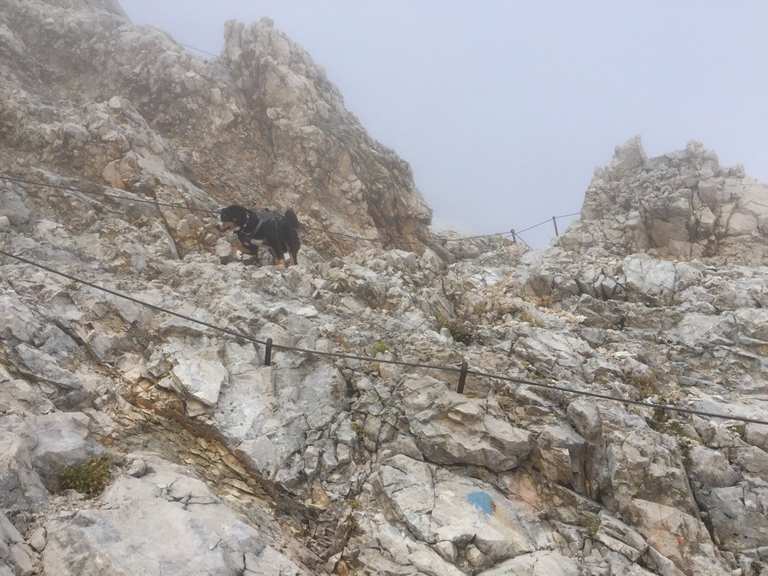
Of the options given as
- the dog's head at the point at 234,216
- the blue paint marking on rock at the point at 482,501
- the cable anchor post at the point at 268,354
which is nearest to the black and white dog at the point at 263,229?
the dog's head at the point at 234,216

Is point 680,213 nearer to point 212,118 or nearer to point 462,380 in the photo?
point 462,380

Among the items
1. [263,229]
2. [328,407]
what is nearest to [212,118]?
[263,229]

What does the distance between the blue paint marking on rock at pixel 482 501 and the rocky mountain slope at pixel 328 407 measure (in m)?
0.03

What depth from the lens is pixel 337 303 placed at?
12633 mm

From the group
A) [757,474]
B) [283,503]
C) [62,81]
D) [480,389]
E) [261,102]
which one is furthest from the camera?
[261,102]

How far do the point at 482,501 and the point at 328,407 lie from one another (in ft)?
10.2

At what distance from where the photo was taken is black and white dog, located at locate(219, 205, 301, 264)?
48.3 ft

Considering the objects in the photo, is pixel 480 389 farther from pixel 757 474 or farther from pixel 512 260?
pixel 512 260

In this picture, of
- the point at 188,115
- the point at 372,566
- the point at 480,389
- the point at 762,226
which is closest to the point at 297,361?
the point at 480,389

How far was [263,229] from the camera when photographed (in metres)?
14.8

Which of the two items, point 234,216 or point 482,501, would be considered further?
point 234,216

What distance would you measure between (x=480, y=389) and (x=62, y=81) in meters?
19.9

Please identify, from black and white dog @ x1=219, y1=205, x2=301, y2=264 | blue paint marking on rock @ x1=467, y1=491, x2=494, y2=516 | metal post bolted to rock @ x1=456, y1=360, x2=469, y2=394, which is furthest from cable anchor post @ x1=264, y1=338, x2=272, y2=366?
black and white dog @ x1=219, y1=205, x2=301, y2=264

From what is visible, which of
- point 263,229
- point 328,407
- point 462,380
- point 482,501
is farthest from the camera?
point 263,229
